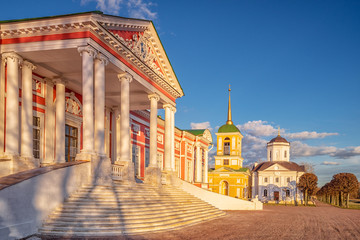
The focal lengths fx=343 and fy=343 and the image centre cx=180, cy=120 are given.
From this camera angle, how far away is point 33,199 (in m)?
9.70

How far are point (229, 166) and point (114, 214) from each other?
4785cm

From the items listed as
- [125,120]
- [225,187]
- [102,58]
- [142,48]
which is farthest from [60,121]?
[225,187]

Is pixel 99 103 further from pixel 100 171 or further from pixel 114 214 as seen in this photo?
pixel 114 214

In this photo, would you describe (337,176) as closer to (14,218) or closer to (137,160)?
(137,160)

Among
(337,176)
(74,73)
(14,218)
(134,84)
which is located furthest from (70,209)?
(337,176)

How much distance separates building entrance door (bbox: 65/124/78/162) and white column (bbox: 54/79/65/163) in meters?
1.61

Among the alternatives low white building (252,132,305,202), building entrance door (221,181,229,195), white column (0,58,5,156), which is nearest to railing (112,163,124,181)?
white column (0,58,5,156)

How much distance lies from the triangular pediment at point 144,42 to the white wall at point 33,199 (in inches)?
234

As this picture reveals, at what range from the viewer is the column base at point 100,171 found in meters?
12.7

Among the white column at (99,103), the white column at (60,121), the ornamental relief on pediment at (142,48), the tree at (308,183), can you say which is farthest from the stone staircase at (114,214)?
the tree at (308,183)

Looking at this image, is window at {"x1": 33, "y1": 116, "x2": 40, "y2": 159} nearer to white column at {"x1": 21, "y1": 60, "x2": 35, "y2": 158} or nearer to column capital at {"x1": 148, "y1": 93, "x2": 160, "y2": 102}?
white column at {"x1": 21, "y1": 60, "x2": 35, "y2": 158}

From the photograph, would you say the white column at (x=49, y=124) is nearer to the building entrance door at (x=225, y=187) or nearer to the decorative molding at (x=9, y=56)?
the decorative molding at (x=9, y=56)

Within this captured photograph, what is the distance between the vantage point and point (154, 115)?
19266mm

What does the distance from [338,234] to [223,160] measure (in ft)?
147
